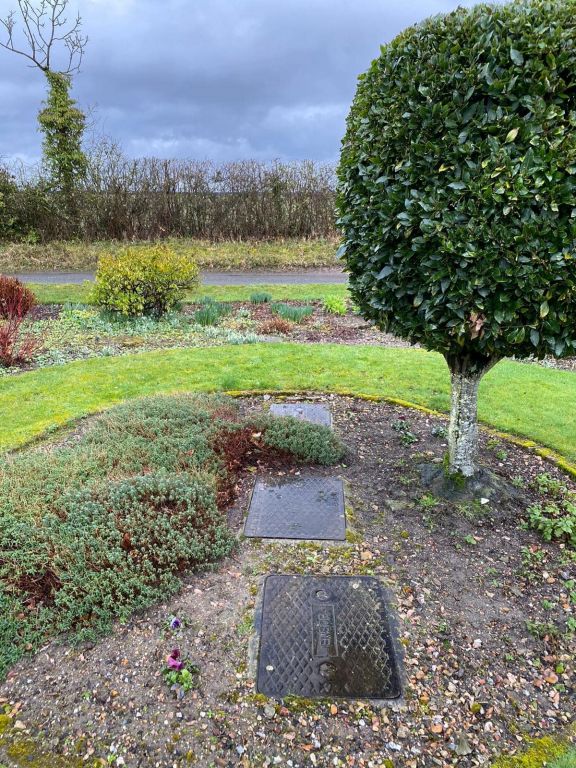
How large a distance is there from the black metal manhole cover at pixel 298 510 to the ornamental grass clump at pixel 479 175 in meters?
1.54

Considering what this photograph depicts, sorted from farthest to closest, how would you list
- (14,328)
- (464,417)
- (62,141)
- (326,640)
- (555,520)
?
(62,141) < (14,328) < (464,417) < (555,520) < (326,640)

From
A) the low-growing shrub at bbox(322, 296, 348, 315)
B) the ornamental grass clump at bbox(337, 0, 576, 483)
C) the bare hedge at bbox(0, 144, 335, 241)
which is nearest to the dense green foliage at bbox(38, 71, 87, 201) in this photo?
the bare hedge at bbox(0, 144, 335, 241)

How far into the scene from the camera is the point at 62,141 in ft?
68.6

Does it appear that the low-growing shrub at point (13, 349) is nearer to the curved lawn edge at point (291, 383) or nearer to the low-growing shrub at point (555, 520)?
the curved lawn edge at point (291, 383)

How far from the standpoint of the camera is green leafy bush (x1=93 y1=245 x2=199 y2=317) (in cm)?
1038

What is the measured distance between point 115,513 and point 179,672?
47.8 inches

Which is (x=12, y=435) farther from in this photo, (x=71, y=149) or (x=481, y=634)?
(x=71, y=149)

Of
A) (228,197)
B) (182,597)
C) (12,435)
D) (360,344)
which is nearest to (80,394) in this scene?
(12,435)

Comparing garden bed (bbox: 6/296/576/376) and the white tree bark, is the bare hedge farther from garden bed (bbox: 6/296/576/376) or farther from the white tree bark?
the white tree bark

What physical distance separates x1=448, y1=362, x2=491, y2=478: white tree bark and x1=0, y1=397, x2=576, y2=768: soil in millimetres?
374

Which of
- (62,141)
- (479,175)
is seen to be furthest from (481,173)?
(62,141)

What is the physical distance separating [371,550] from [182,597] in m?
1.32

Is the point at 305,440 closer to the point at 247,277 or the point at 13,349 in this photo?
the point at 13,349

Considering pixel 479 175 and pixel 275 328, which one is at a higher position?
pixel 479 175
